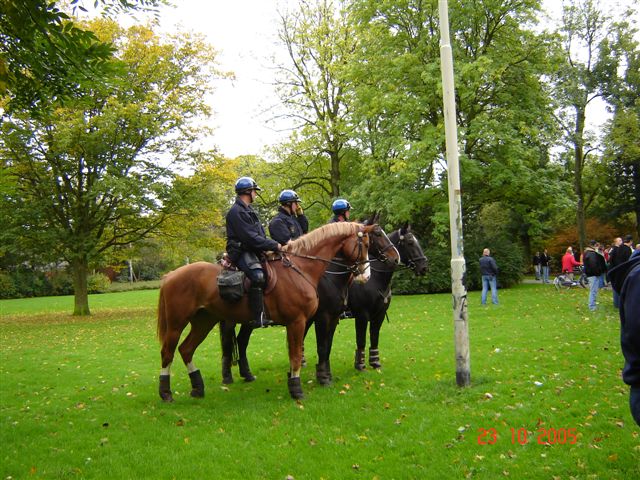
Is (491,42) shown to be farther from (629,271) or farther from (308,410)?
(629,271)

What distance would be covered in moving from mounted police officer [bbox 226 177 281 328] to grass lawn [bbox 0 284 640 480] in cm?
160

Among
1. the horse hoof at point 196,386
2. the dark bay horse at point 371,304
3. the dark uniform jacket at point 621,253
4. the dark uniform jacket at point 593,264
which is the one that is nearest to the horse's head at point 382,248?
the dark bay horse at point 371,304

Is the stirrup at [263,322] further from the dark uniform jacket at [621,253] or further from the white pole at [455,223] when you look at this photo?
the dark uniform jacket at [621,253]

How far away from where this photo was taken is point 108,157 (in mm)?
22375

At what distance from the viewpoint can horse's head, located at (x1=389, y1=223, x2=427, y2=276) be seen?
996 centimetres

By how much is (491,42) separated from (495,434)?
24.1 meters

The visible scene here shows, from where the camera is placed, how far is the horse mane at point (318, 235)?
802 cm

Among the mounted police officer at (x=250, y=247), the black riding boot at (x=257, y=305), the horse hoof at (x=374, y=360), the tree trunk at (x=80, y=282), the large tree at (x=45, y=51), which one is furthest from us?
the tree trunk at (x=80, y=282)

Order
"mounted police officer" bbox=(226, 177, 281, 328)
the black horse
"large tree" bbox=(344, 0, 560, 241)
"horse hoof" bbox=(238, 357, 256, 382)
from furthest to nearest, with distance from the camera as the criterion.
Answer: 1. "large tree" bbox=(344, 0, 560, 241)
2. "horse hoof" bbox=(238, 357, 256, 382)
3. the black horse
4. "mounted police officer" bbox=(226, 177, 281, 328)

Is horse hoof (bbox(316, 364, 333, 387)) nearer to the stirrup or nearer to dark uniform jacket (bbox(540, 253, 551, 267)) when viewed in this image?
the stirrup

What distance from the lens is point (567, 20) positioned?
3378 centimetres

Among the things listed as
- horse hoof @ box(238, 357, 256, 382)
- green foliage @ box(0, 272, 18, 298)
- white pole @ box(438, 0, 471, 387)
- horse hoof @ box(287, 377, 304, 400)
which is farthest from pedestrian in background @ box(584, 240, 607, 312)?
green foliage @ box(0, 272, 18, 298)

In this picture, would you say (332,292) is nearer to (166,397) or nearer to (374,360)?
(374,360)
